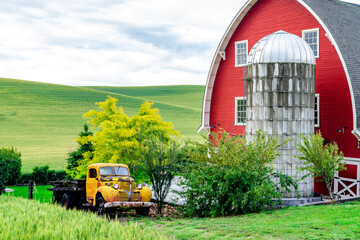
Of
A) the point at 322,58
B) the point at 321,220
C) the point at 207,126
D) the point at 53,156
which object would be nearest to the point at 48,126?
the point at 53,156

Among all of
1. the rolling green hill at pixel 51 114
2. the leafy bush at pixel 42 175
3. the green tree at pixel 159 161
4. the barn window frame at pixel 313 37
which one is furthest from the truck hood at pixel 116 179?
the rolling green hill at pixel 51 114

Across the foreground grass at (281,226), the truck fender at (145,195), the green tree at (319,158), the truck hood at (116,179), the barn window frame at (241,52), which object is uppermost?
the barn window frame at (241,52)

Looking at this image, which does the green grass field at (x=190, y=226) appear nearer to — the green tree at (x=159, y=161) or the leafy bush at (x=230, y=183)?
the leafy bush at (x=230, y=183)

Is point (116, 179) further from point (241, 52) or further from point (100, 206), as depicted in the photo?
point (241, 52)

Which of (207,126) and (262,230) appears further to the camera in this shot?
(207,126)

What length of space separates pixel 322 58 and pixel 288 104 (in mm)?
4984

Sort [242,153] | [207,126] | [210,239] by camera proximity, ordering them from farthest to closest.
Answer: [207,126]
[242,153]
[210,239]

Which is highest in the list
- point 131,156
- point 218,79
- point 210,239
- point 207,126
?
point 218,79

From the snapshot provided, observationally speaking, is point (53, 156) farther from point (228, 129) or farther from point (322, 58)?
point (322, 58)

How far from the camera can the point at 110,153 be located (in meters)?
22.8

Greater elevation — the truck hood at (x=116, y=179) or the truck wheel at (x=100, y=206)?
the truck hood at (x=116, y=179)

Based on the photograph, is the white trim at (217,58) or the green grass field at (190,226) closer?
the green grass field at (190,226)

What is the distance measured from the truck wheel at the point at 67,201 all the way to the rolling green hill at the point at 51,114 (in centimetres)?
2412

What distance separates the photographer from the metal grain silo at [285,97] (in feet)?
67.3
